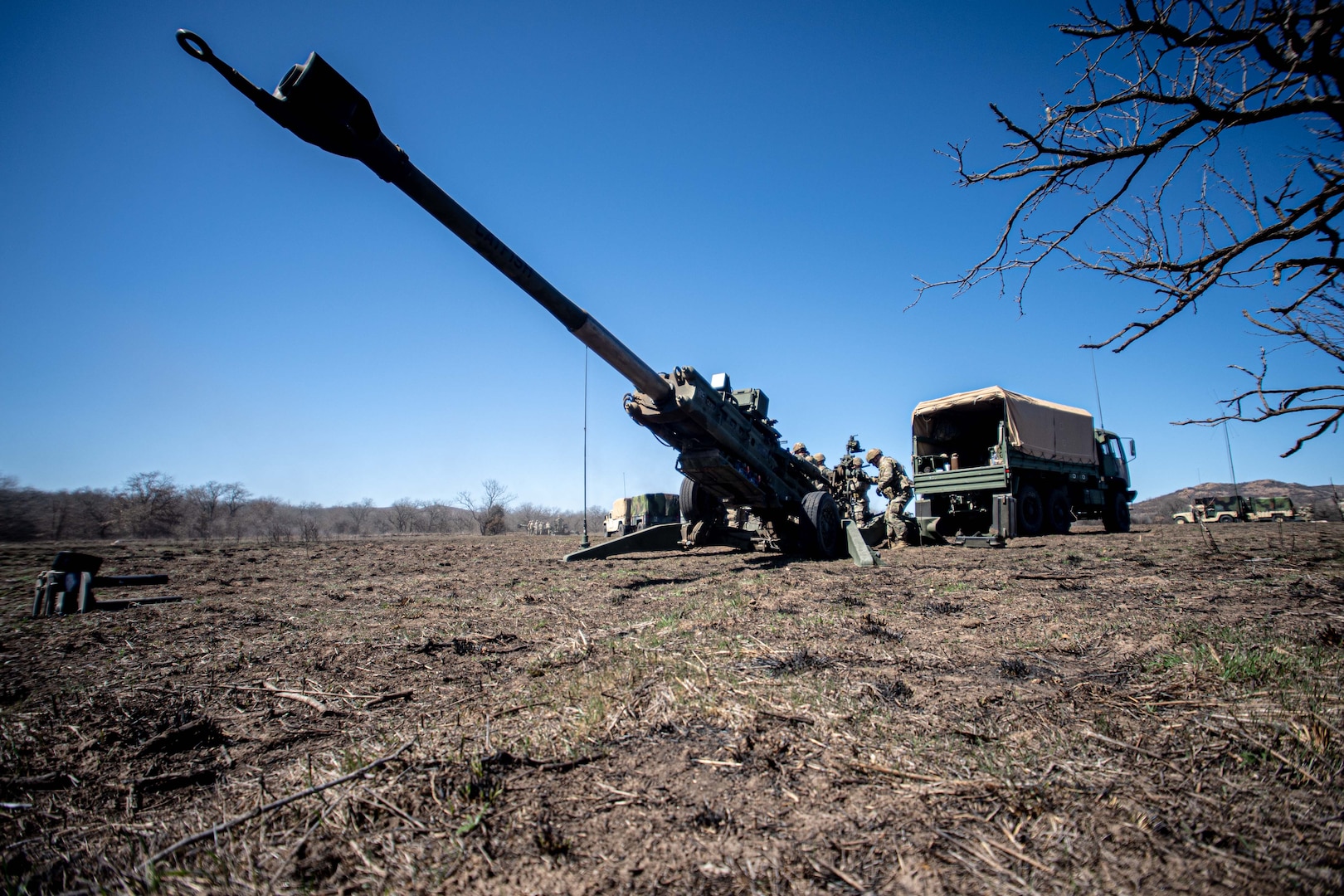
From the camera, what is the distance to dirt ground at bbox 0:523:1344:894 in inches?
62.9

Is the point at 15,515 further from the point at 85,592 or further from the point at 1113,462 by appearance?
the point at 1113,462

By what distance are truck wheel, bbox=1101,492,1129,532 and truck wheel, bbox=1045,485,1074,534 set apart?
2.69 meters

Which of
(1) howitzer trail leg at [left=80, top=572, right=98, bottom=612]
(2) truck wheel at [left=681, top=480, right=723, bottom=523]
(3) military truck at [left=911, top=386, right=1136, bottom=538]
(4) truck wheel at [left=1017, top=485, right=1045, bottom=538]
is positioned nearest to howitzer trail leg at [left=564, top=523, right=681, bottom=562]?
(2) truck wheel at [left=681, top=480, right=723, bottom=523]

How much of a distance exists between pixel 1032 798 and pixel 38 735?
4008 mm

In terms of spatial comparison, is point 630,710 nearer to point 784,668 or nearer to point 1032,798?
point 784,668

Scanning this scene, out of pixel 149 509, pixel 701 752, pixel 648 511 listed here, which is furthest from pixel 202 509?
pixel 701 752

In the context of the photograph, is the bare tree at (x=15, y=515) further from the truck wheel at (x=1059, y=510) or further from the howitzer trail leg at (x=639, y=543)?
the truck wheel at (x=1059, y=510)

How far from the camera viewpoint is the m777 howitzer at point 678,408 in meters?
4.09

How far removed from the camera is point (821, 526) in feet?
33.4

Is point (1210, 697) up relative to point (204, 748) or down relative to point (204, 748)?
up

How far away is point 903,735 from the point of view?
2.30 m

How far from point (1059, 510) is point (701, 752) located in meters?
15.2

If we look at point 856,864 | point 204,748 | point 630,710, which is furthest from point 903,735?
point 204,748

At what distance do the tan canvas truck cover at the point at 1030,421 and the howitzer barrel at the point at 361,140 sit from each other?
9.35 meters
